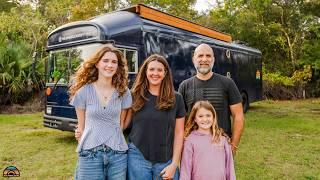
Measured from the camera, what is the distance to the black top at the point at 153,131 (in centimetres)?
283

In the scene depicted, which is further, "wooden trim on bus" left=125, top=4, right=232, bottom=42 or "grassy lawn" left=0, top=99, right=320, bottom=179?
"wooden trim on bus" left=125, top=4, right=232, bottom=42

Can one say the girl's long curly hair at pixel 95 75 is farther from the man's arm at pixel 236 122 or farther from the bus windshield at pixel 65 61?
the bus windshield at pixel 65 61

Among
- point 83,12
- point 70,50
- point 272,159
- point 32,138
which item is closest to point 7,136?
point 32,138

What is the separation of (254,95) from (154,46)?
755cm

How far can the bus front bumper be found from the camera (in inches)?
285

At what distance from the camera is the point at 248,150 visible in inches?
285

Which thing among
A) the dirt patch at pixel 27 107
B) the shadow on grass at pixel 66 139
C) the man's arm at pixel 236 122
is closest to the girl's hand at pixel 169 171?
the man's arm at pixel 236 122

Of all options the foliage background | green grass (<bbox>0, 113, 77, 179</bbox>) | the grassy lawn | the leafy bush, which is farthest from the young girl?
the leafy bush

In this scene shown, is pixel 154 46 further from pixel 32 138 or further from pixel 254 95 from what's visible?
pixel 254 95

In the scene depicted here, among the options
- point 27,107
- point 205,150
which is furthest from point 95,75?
point 27,107

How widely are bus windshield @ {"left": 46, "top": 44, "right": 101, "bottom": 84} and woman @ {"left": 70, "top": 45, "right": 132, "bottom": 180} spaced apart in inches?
169

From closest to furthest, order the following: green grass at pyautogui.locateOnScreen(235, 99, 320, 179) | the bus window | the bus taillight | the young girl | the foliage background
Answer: the young girl → green grass at pyautogui.locateOnScreen(235, 99, 320, 179) → the bus window → the bus taillight → the foliage background

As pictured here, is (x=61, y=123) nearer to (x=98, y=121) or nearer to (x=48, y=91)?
(x=48, y=91)

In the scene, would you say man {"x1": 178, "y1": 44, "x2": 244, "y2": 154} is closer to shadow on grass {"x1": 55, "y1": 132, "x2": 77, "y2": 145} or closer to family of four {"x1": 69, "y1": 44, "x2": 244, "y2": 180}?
family of four {"x1": 69, "y1": 44, "x2": 244, "y2": 180}
